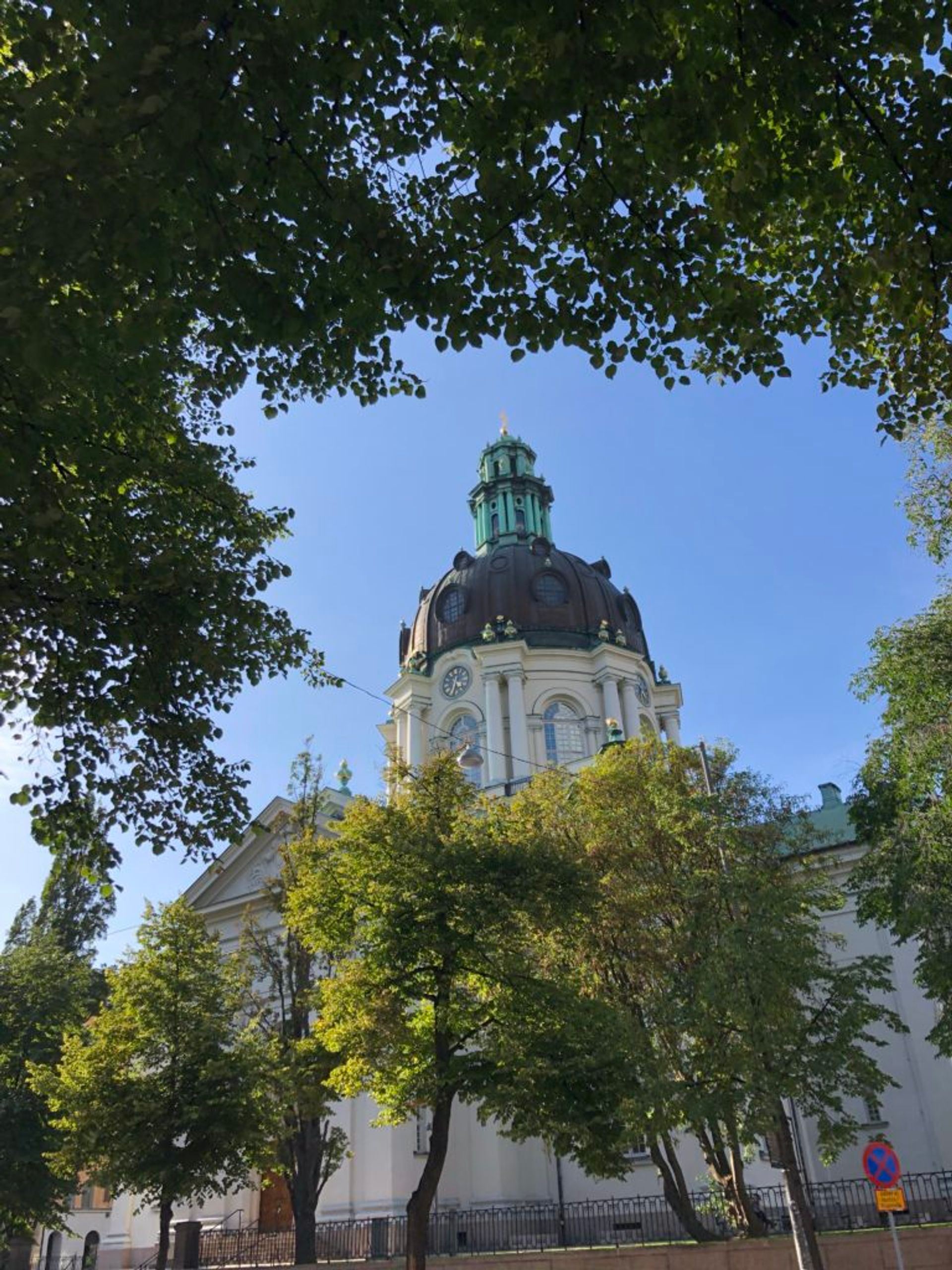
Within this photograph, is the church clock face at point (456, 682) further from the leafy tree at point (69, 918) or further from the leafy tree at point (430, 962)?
the leafy tree at point (430, 962)

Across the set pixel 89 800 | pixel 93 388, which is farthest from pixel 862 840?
pixel 93 388

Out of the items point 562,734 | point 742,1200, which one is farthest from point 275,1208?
point 562,734

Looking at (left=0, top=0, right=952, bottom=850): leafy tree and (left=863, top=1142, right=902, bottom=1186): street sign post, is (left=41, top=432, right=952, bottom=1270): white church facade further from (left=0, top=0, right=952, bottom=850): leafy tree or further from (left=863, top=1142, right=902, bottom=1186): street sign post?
(left=0, top=0, right=952, bottom=850): leafy tree

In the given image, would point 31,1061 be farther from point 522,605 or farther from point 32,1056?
point 522,605

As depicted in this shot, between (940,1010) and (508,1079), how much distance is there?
1423 cm

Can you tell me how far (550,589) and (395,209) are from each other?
41.4 m

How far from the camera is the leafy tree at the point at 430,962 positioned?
1702 cm

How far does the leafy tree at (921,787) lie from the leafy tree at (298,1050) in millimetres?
11632

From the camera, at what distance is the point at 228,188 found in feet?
22.7

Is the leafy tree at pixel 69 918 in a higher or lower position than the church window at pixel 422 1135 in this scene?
higher

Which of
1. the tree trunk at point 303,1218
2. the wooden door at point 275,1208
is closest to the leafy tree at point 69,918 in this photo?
the wooden door at point 275,1208

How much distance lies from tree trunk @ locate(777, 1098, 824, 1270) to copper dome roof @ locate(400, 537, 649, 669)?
3057 cm

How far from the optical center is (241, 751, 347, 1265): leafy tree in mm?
21531

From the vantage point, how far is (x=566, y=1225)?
24.0m
